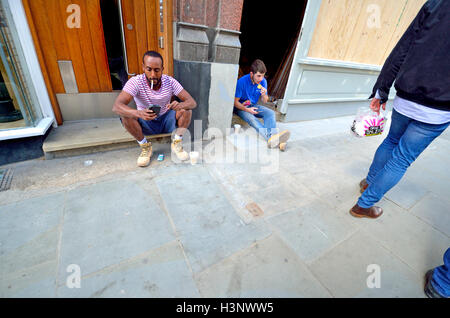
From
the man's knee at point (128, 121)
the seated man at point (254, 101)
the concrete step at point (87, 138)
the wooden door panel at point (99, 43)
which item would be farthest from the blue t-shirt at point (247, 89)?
the wooden door panel at point (99, 43)

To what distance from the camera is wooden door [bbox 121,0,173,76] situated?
2.55 m

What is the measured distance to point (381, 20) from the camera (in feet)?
14.4

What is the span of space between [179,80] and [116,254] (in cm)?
217

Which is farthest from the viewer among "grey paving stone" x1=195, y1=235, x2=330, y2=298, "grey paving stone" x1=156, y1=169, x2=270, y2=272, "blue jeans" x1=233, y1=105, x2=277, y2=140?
"blue jeans" x1=233, y1=105, x2=277, y2=140

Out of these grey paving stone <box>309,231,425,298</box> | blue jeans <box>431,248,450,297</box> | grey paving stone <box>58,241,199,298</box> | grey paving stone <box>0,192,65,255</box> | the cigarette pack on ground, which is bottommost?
grey paving stone <box>0,192,65,255</box>

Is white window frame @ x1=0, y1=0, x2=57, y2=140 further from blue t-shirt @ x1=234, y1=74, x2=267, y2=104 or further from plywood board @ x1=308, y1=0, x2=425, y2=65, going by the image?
plywood board @ x1=308, y1=0, x2=425, y2=65

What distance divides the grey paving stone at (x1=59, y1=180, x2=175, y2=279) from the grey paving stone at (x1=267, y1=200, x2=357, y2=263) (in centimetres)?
97

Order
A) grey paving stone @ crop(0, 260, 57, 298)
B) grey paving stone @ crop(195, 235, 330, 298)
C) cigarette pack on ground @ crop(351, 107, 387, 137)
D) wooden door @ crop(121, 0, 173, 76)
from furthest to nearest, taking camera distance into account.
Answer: wooden door @ crop(121, 0, 173, 76) < cigarette pack on ground @ crop(351, 107, 387, 137) < grey paving stone @ crop(195, 235, 330, 298) < grey paving stone @ crop(0, 260, 57, 298)

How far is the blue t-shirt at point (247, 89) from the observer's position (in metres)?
3.37

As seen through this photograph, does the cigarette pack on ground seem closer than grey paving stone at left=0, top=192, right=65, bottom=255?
No

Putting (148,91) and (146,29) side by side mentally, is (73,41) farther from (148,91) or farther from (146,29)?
(148,91)

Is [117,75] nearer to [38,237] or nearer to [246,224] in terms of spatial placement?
[38,237]

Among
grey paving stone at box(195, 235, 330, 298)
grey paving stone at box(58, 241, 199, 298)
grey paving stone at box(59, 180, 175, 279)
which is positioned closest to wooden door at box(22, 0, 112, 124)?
grey paving stone at box(59, 180, 175, 279)
